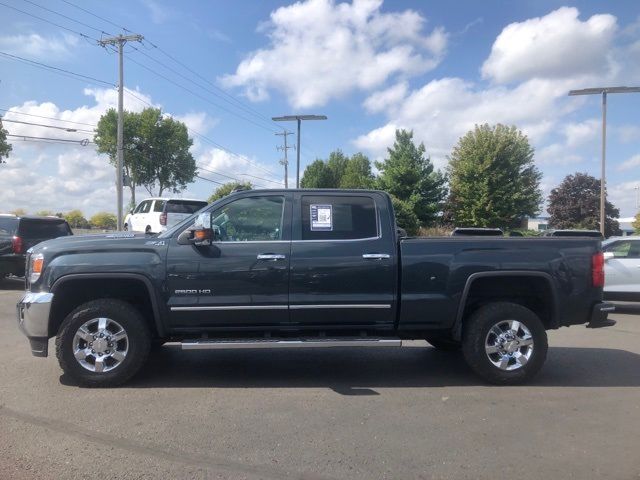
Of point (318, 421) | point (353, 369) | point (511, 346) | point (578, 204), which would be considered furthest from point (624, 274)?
point (578, 204)

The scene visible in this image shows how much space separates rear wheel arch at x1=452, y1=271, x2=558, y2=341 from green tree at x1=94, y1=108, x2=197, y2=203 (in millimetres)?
48638

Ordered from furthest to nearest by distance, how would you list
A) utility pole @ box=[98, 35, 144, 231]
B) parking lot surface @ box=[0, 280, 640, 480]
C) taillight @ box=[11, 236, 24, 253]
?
utility pole @ box=[98, 35, 144, 231] → taillight @ box=[11, 236, 24, 253] → parking lot surface @ box=[0, 280, 640, 480]

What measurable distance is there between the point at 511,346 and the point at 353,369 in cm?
178

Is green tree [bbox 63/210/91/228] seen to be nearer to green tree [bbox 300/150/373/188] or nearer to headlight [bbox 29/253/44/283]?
green tree [bbox 300/150/373/188]

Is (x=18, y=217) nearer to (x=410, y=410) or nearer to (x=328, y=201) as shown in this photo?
(x=328, y=201)

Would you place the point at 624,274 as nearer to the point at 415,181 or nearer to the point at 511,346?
the point at 511,346

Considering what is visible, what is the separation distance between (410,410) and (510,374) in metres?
1.37

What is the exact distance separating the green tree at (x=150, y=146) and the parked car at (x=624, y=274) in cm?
4611

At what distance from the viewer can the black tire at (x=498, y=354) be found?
18.3 feet

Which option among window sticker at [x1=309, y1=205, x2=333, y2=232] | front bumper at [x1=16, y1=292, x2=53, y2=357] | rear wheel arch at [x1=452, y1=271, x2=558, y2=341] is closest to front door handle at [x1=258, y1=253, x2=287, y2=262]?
window sticker at [x1=309, y1=205, x2=333, y2=232]

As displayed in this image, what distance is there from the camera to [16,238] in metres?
12.9

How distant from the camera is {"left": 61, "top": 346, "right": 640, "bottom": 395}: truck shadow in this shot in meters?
5.68

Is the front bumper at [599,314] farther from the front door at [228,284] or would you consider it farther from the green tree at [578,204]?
the green tree at [578,204]

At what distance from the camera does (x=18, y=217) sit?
13.1 m
